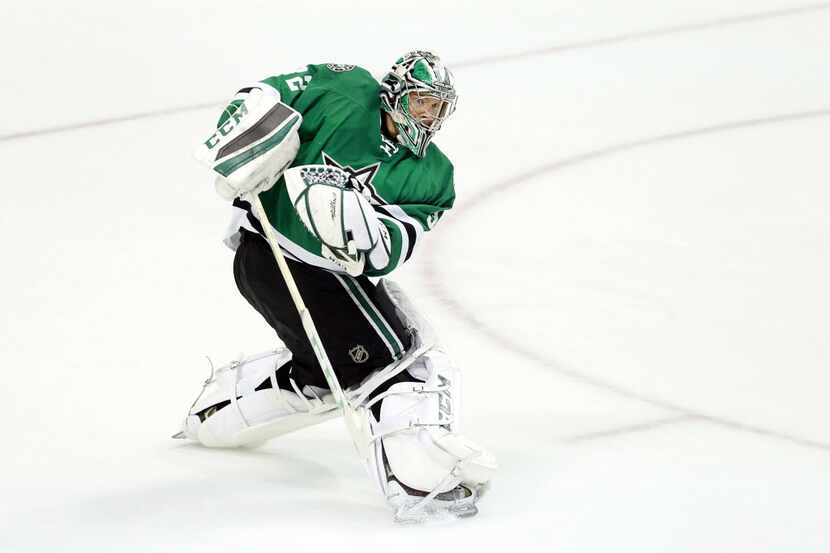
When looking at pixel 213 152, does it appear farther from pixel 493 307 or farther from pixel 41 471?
pixel 493 307

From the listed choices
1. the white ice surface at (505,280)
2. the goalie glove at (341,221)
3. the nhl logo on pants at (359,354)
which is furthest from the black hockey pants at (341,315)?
the white ice surface at (505,280)

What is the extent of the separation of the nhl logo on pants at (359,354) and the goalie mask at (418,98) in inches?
16.2

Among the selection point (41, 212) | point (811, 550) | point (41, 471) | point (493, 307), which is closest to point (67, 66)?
point (41, 212)

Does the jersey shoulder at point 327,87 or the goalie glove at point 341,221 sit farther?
the jersey shoulder at point 327,87

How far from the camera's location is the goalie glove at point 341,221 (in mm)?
2652

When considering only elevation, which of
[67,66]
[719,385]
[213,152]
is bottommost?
[719,385]

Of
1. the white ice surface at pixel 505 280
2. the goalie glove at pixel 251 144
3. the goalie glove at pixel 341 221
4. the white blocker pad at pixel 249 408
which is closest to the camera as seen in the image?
the goalie glove at pixel 341 221

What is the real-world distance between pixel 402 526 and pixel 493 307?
1.33 meters

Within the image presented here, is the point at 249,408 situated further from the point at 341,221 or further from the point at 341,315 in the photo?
the point at 341,221

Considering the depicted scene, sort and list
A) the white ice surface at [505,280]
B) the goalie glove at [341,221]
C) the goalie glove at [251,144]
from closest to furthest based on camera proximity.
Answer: the goalie glove at [341,221]
the goalie glove at [251,144]
the white ice surface at [505,280]

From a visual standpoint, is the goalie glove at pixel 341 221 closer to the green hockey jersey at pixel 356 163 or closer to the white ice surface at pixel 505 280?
the green hockey jersey at pixel 356 163

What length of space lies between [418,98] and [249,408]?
2.76 ft

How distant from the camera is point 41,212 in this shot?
15.3ft

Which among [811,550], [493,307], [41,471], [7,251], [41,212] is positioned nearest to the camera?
[811,550]
